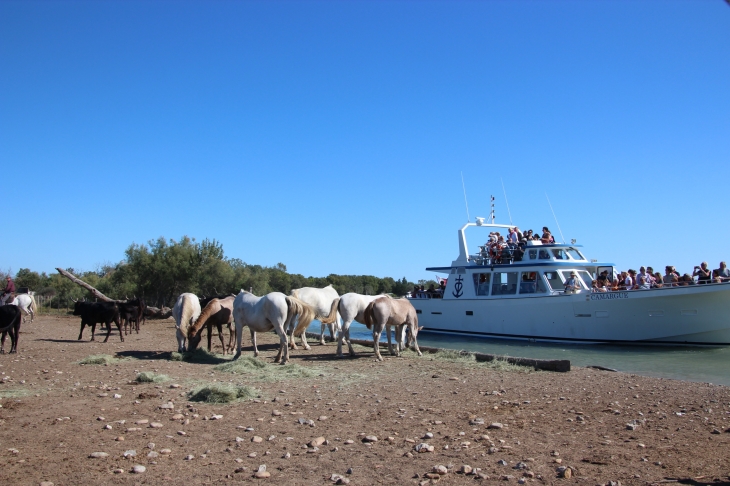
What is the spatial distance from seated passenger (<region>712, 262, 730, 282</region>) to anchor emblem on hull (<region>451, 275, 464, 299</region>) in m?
11.6

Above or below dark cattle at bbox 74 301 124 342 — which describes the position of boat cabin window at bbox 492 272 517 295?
above

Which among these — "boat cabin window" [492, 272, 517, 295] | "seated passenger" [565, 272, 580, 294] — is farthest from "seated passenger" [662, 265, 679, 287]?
"boat cabin window" [492, 272, 517, 295]

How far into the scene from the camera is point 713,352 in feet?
66.3

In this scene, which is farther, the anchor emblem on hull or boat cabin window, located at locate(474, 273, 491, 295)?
the anchor emblem on hull

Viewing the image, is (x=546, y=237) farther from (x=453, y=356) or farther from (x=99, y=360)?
(x=99, y=360)

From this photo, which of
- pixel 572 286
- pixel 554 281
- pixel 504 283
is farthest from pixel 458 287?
pixel 572 286

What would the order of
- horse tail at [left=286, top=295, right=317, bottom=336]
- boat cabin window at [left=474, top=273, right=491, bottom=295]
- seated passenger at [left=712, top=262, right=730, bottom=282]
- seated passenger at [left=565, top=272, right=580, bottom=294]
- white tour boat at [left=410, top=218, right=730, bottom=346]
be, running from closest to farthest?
horse tail at [left=286, top=295, right=317, bottom=336] < seated passenger at [left=712, top=262, right=730, bottom=282] < white tour boat at [left=410, top=218, right=730, bottom=346] < seated passenger at [left=565, top=272, right=580, bottom=294] < boat cabin window at [left=474, top=273, right=491, bottom=295]

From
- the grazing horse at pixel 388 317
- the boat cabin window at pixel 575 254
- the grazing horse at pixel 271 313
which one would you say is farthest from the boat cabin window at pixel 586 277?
the grazing horse at pixel 271 313

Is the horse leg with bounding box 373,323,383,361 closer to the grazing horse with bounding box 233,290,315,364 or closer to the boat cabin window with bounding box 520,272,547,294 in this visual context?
the grazing horse with bounding box 233,290,315,364

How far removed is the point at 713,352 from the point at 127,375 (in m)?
20.4

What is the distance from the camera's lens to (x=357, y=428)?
6543 millimetres

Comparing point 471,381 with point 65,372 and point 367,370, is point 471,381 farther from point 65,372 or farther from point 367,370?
point 65,372

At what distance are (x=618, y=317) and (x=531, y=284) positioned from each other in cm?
412

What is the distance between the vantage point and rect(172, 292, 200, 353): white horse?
42.7 feet
